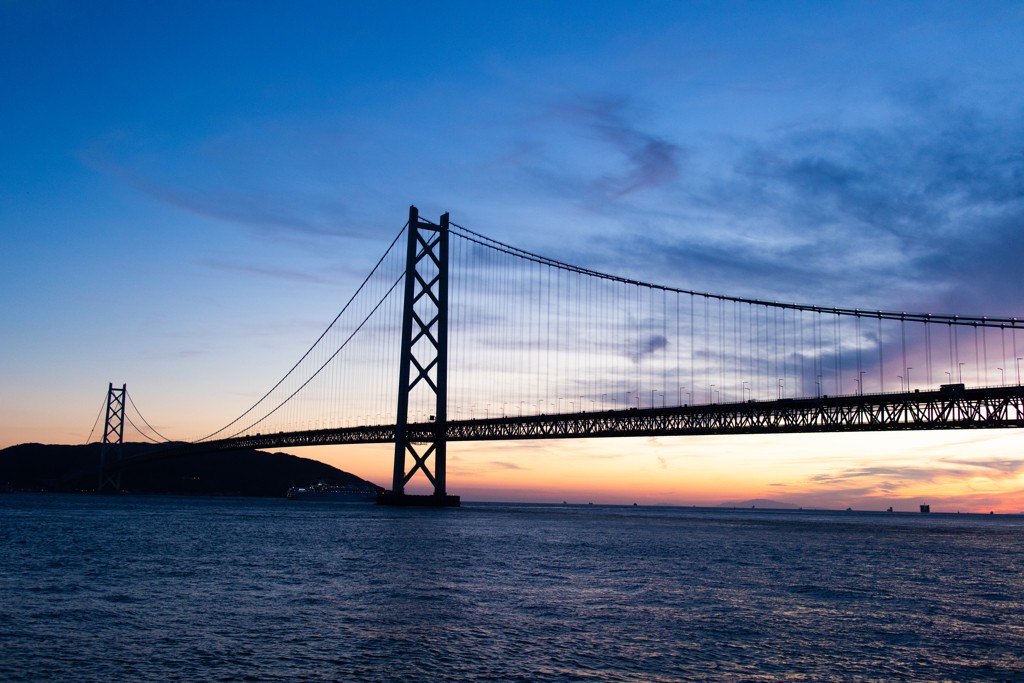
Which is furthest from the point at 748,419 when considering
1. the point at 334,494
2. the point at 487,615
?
the point at 334,494

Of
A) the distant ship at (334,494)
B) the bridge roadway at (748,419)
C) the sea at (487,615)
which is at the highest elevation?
the bridge roadway at (748,419)

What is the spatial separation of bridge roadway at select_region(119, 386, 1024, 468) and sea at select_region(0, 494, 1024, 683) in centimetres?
1776

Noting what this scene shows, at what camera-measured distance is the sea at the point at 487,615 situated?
1277cm

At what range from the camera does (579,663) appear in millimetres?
13094

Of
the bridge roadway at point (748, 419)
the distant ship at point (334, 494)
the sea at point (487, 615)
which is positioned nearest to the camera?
the sea at point (487, 615)

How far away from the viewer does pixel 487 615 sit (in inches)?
685

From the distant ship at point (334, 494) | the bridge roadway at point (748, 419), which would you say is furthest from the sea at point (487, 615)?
the distant ship at point (334, 494)

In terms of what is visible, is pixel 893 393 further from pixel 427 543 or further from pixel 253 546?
pixel 253 546

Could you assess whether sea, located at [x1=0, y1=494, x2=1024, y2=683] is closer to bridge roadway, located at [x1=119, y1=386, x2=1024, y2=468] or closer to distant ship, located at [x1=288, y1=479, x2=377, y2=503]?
bridge roadway, located at [x1=119, y1=386, x2=1024, y2=468]

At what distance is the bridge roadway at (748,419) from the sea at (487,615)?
A: 58.3 feet

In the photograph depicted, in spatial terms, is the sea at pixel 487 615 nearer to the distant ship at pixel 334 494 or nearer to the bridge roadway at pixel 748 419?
the bridge roadway at pixel 748 419

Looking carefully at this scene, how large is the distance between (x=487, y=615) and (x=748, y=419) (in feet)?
151

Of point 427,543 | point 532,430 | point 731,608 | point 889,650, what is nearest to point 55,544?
point 427,543

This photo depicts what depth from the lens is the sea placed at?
503 inches
